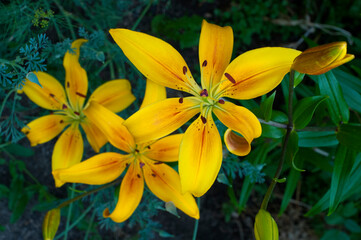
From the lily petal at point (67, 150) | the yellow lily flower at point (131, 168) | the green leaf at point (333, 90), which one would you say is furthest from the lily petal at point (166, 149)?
the green leaf at point (333, 90)

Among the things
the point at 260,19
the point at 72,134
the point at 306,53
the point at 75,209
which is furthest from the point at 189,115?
the point at 260,19

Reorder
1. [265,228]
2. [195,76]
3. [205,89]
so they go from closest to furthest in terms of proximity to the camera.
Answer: [265,228] → [205,89] → [195,76]

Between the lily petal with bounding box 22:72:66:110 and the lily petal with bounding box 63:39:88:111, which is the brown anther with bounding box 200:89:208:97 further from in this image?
the lily petal with bounding box 22:72:66:110

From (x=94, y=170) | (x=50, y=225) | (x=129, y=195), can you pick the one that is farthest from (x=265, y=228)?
(x=50, y=225)

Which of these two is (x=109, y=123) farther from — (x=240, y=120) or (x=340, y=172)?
(x=340, y=172)

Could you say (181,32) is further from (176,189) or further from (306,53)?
(306,53)

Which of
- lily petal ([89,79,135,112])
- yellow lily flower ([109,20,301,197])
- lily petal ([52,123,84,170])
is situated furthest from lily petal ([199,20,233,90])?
lily petal ([52,123,84,170])
